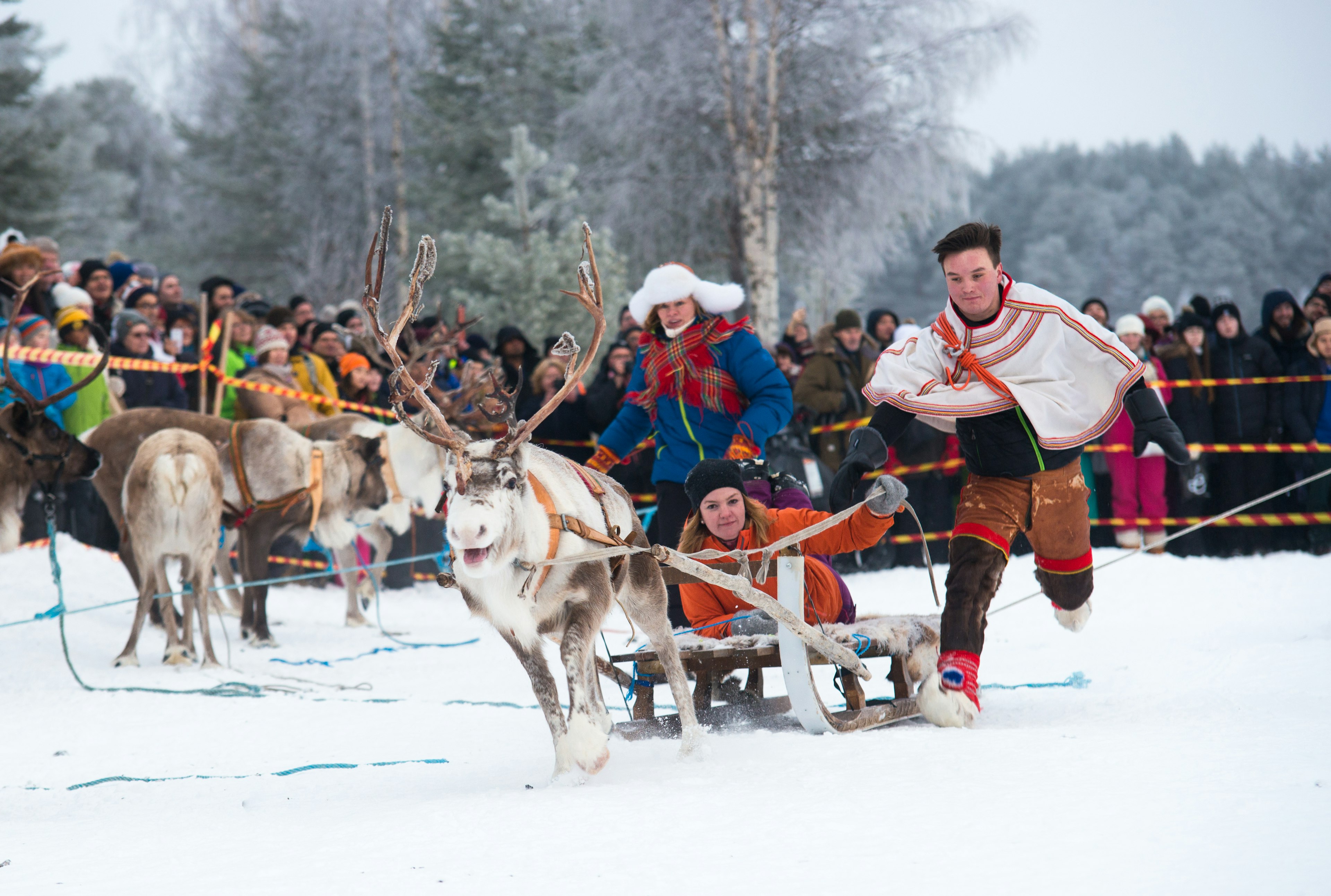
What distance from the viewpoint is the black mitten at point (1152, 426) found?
3.98 metres

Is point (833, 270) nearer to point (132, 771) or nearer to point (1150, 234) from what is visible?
point (132, 771)

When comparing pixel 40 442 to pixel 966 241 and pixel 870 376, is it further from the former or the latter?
pixel 870 376

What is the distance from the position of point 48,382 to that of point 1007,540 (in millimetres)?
6426

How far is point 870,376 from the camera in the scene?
8.88 metres

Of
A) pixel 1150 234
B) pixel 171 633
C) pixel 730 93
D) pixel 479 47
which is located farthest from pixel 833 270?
pixel 1150 234

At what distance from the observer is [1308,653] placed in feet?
17.7

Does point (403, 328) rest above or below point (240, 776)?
above

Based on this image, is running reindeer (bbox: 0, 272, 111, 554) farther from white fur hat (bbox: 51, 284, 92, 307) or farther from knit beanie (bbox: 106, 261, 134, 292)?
knit beanie (bbox: 106, 261, 134, 292)

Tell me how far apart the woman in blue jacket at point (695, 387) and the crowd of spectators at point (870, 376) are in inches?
148

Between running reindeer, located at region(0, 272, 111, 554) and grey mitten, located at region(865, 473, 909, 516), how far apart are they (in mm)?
4606

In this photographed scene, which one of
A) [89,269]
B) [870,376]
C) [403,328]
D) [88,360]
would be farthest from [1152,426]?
[89,269]

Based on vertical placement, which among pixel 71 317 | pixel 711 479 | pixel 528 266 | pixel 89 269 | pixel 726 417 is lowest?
pixel 711 479

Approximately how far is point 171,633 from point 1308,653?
19.7ft

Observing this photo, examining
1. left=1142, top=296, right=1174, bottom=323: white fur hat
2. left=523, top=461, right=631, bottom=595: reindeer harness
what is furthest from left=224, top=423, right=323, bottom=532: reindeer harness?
left=1142, top=296, right=1174, bottom=323: white fur hat
